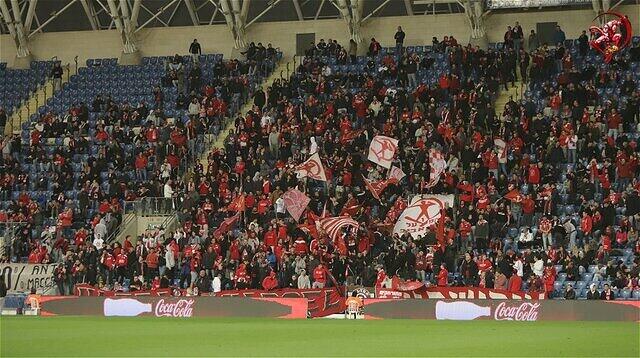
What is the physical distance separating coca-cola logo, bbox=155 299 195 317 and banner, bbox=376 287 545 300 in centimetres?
540

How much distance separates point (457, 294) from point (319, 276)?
4.63 m

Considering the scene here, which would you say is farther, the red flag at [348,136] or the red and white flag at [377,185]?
the red flag at [348,136]

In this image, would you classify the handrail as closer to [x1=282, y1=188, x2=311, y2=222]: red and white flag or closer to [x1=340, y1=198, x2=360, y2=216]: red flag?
[x1=282, y1=188, x2=311, y2=222]: red and white flag

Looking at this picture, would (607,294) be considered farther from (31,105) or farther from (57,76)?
(31,105)

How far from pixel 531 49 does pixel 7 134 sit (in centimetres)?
2279

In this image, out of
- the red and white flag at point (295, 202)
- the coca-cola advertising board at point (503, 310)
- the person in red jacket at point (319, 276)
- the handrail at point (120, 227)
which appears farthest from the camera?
the handrail at point (120, 227)

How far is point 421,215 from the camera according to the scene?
38781 mm

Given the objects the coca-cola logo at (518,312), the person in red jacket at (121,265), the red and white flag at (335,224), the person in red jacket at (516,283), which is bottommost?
the coca-cola logo at (518,312)

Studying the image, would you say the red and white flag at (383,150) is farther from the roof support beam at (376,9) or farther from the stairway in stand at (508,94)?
the roof support beam at (376,9)

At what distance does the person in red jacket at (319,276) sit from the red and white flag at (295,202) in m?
3.75

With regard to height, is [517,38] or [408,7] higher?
[408,7]

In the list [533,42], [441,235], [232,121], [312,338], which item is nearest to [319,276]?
[441,235]

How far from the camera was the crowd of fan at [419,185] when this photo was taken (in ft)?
119

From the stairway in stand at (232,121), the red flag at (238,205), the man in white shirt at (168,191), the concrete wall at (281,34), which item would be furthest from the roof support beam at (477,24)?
the man in white shirt at (168,191)
